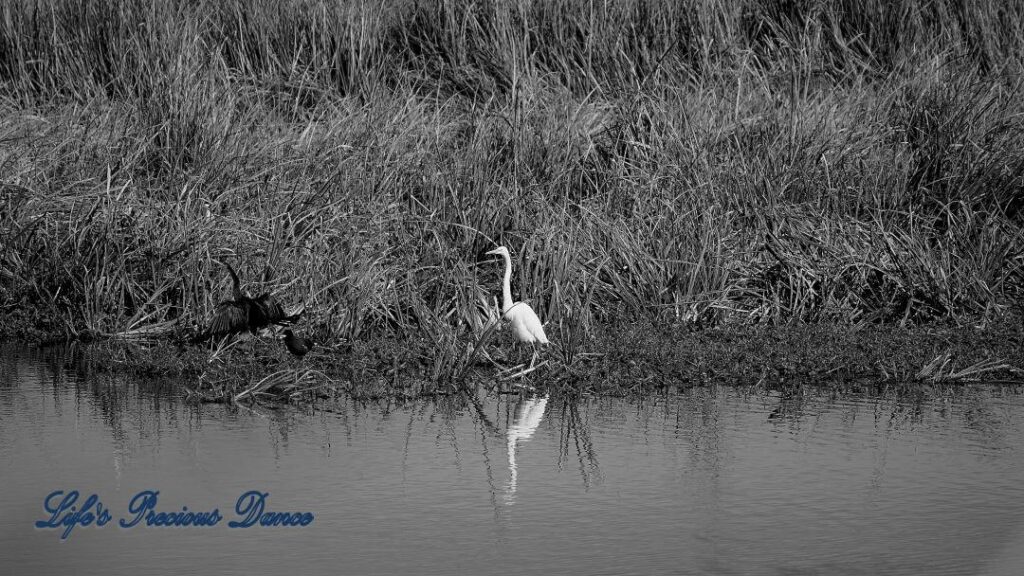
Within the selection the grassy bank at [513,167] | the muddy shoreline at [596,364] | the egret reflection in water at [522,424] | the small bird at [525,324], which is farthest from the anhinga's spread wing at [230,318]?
the egret reflection in water at [522,424]

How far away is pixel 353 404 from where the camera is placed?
8195 millimetres

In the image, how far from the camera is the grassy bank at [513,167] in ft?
33.4

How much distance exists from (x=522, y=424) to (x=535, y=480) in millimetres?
1080

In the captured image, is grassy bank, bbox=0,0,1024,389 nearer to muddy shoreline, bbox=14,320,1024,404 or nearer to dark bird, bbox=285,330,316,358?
muddy shoreline, bbox=14,320,1024,404

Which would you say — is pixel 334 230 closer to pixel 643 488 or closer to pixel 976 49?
pixel 643 488

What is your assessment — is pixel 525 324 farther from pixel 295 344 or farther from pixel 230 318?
pixel 230 318

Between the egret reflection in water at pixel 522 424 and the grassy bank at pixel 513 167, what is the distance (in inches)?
22.0

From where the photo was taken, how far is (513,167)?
1202cm

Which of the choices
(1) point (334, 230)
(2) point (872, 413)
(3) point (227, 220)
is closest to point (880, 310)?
(2) point (872, 413)

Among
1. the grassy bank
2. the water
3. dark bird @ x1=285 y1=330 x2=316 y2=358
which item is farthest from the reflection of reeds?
dark bird @ x1=285 y1=330 x2=316 y2=358

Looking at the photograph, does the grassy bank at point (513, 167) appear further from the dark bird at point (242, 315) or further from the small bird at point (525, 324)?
the dark bird at point (242, 315)

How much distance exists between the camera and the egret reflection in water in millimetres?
6812

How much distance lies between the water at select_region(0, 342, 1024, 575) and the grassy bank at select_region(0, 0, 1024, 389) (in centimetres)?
126

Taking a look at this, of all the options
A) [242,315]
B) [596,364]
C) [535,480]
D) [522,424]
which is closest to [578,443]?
[522,424]
